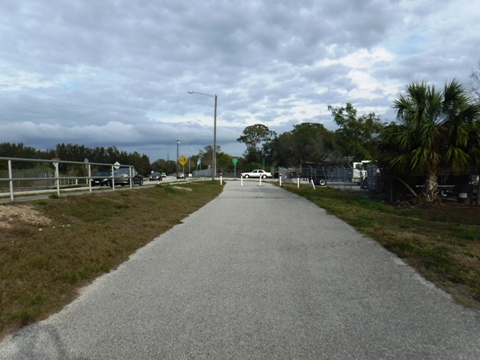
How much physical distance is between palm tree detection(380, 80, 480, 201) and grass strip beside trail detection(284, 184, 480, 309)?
5.92 ft

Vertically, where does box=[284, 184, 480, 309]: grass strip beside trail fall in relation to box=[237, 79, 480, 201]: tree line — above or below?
below

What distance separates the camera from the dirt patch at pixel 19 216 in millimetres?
7780

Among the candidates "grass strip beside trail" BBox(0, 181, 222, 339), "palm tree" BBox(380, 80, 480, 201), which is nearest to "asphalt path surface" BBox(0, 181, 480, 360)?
"grass strip beside trail" BBox(0, 181, 222, 339)

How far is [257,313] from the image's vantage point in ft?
15.7

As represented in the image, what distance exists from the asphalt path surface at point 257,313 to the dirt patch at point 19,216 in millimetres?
2275

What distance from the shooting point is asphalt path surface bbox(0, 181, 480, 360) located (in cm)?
388

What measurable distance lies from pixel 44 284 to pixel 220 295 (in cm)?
233

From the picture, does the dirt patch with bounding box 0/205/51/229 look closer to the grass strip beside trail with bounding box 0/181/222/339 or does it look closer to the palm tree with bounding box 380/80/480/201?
the grass strip beside trail with bounding box 0/181/222/339

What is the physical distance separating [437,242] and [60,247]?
732cm

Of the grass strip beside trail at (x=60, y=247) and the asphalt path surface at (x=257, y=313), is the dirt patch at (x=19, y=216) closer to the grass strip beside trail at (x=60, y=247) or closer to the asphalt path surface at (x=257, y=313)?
the grass strip beside trail at (x=60, y=247)

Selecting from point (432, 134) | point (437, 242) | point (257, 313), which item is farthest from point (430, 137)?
point (257, 313)

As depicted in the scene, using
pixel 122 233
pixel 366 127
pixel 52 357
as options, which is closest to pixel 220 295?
pixel 52 357

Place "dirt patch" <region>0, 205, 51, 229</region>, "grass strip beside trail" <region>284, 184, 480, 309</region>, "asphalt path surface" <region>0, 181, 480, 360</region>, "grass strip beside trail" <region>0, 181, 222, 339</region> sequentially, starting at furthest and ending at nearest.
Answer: "dirt patch" <region>0, 205, 51, 229</region> → "grass strip beside trail" <region>284, 184, 480, 309</region> → "grass strip beside trail" <region>0, 181, 222, 339</region> → "asphalt path surface" <region>0, 181, 480, 360</region>

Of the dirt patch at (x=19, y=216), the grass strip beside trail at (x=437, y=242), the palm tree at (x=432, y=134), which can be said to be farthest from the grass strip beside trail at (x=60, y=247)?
the palm tree at (x=432, y=134)
